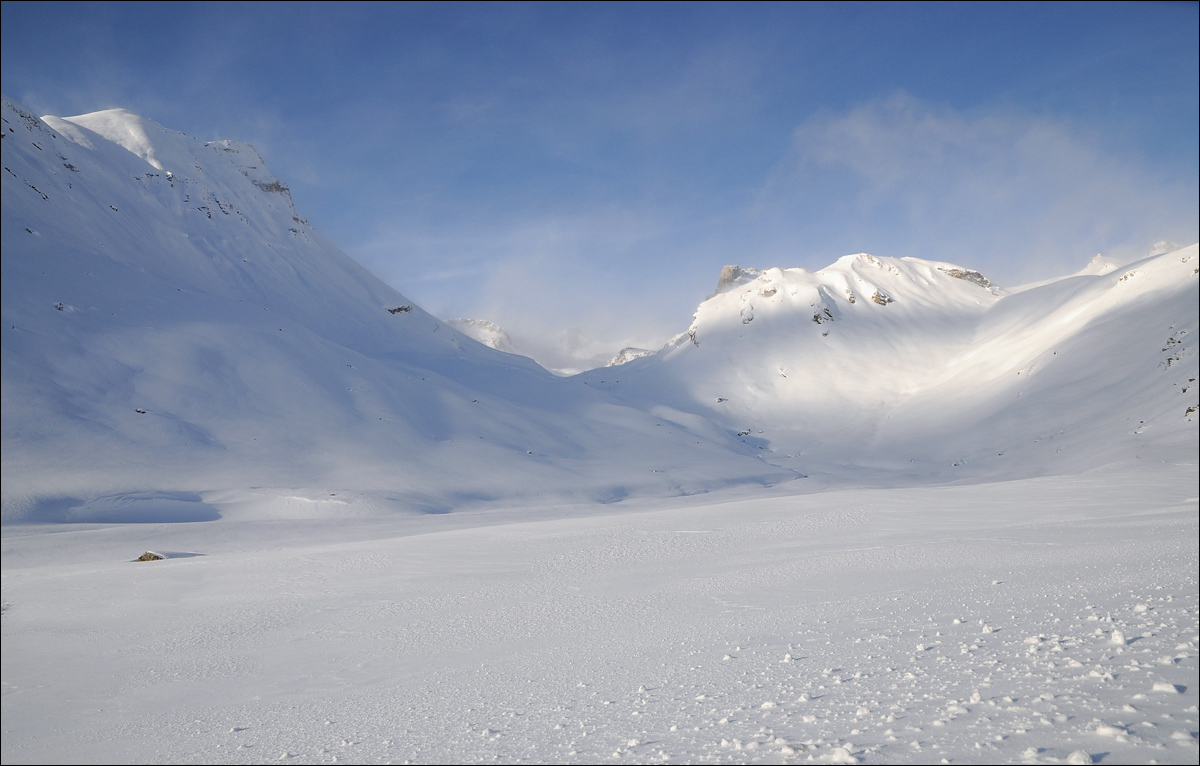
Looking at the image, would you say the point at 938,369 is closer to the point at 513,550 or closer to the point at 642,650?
the point at 513,550

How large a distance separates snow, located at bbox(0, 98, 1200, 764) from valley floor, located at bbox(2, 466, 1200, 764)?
36mm

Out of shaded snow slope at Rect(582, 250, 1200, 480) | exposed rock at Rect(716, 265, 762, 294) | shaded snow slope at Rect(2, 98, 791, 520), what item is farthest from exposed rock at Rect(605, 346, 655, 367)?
shaded snow slope at Rect(2, 98, 791, 520)

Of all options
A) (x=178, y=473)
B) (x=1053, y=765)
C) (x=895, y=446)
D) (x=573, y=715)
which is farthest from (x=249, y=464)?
(x=895, y=446)

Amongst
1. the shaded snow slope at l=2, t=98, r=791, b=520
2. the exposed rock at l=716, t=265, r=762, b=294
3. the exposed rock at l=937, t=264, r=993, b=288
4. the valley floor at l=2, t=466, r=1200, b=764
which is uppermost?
the exposed rock at l=716, t=265, r=762, b=294

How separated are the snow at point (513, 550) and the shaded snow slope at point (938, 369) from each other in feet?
1.55

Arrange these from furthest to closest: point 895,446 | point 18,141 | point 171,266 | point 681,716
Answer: point 895,446 < point 171,266 < point 18,141 < point 681,716

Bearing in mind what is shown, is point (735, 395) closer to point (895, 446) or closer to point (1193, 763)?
point (895, 446)

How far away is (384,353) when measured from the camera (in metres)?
43.6

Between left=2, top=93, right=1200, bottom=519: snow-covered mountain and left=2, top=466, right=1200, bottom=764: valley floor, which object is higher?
left=2, top=93, right=1200, bottom=519: snow-covered mountain

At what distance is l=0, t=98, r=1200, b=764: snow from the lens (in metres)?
3.68

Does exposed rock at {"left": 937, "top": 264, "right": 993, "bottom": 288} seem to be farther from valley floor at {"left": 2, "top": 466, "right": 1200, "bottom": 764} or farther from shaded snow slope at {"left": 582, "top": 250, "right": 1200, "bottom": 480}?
valley floor at {"left": 2, "top": 466, "right": 1200, "bottom": 764}

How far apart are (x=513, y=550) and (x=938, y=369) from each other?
55725mm

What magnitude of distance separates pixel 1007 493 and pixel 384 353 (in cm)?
3895

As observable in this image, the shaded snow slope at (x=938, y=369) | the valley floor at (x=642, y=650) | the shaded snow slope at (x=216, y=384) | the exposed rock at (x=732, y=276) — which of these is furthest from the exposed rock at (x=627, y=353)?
the valley floor at (x=642, y=650)
